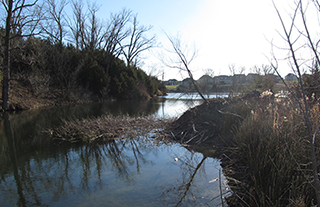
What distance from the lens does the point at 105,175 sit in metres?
4.51

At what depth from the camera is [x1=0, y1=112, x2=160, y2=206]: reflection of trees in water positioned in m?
3.68

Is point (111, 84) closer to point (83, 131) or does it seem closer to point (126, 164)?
point (83, 131)

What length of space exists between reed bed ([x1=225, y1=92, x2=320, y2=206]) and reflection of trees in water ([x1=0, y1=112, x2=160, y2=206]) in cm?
216

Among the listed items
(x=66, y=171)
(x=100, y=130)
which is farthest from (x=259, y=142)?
(x=100, y=130)

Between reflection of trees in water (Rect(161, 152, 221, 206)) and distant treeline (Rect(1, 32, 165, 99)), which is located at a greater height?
distant treeline (Rect(1, 32, 165, 99))

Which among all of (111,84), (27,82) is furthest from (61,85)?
(111,84)

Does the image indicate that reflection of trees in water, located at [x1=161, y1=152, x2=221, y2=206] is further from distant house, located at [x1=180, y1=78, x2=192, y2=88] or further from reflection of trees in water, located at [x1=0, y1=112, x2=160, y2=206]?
distant house, located at [x1=180, y1=78, x2=192, y2=88]

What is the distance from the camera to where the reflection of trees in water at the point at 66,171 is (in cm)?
368

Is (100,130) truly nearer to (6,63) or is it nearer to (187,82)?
(187,82)

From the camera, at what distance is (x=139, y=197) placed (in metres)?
3.61

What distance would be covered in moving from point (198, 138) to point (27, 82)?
58.4ft

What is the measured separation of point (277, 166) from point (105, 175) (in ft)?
10.6

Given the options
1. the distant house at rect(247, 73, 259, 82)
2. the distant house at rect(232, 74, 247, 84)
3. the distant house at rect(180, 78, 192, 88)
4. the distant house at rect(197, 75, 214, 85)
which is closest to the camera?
the distant house at rect(180, 78, 192, 88)

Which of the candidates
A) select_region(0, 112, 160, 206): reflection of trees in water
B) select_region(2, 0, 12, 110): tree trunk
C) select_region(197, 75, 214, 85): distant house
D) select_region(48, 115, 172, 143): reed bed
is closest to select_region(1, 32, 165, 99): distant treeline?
select_region(2, 0, 12, 110): tree trunk
